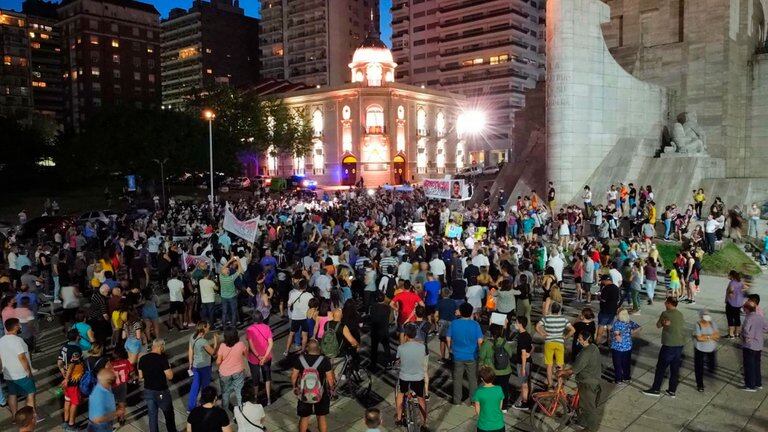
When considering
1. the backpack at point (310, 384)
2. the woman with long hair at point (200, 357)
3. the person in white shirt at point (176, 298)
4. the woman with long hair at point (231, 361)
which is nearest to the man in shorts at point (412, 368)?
the backpack at point (310, 384)

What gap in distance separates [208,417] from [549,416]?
5.12 meters

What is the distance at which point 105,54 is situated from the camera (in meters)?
103

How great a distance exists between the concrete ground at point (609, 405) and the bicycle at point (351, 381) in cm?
20

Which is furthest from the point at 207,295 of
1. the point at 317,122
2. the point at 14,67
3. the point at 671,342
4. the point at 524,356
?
the point at 14,67

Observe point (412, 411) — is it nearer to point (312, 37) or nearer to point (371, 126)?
point (371, 126)

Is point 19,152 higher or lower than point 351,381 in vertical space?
higher

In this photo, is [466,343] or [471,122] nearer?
[466,343]

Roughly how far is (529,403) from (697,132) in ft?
81.8

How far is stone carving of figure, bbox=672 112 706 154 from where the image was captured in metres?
27.8

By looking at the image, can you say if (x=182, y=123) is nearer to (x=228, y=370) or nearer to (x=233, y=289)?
(x=233, y=289)

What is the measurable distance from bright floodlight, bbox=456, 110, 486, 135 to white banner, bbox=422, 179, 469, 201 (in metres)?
51.8

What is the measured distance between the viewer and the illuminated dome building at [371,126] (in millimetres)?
65000

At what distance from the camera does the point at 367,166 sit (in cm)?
6638

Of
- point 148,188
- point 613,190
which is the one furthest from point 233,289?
point 148,188
